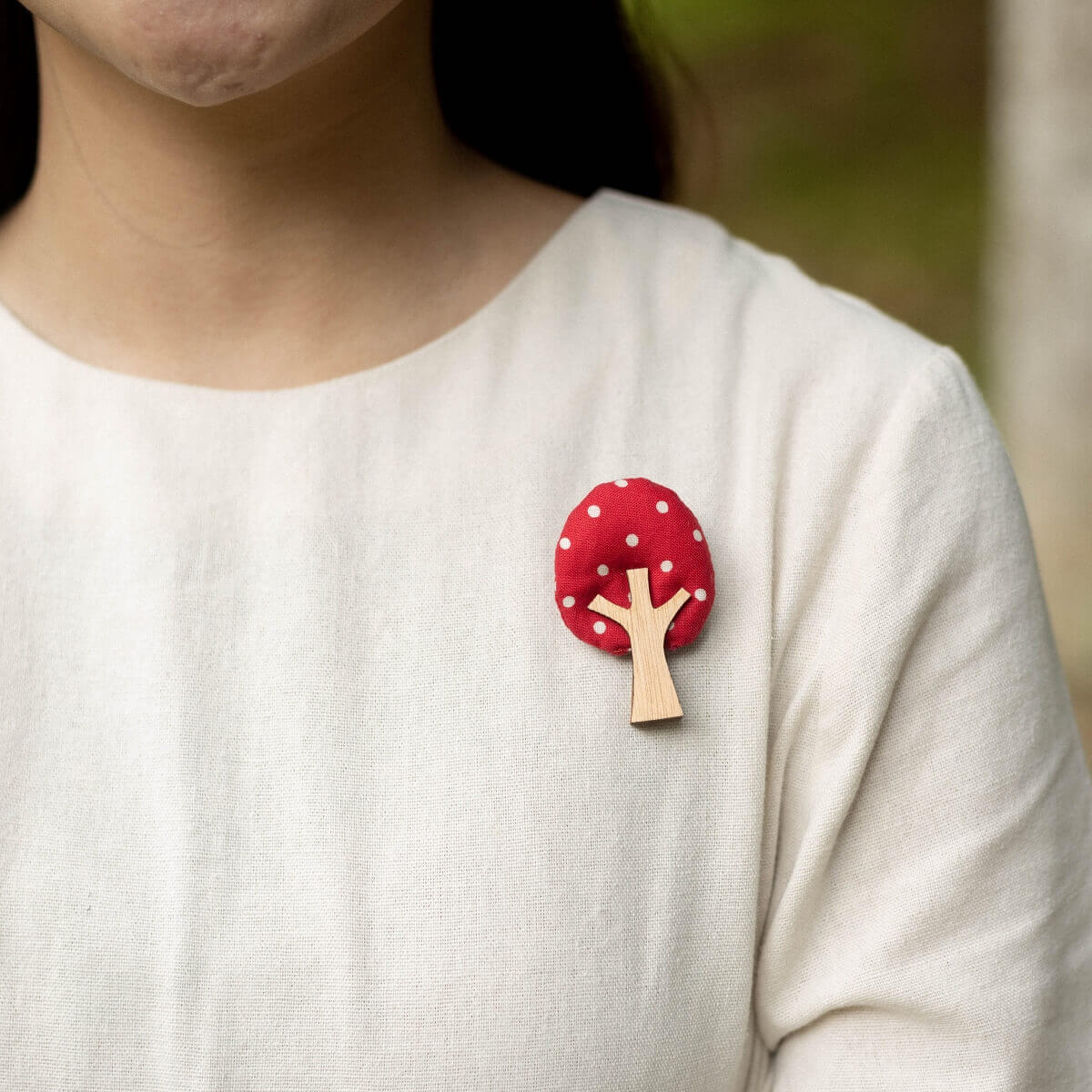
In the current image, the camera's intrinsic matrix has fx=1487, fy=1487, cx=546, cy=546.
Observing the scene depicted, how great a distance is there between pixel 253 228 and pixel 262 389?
0.11 m

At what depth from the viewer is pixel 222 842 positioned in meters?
0.86

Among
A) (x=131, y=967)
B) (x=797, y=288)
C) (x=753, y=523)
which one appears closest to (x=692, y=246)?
(x=797, y=288)

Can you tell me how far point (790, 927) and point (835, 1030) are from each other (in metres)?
0.07

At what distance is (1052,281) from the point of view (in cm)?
399

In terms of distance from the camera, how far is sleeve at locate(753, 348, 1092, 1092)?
0.89m

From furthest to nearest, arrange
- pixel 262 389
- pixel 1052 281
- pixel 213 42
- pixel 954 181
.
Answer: pixel 954 181 < pixel 1052 281 < pixel 262 389 < pixel 213 42

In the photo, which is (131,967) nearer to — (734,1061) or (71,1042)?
(71,1042)

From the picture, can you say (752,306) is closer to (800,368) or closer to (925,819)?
(800,368)

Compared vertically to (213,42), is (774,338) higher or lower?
lower

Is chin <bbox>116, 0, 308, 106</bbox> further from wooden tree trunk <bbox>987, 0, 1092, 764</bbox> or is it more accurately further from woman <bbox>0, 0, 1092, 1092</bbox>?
wooden tree trunk <bbox>987, 0, 1092, 764</bbox>

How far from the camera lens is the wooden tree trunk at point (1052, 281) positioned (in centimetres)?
384

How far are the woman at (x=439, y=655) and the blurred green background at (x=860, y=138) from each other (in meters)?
4.40

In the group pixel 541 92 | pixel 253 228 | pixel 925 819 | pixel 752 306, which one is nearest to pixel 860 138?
pixel 541 92

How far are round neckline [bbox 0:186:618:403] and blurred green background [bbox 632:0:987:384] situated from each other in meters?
4.37
